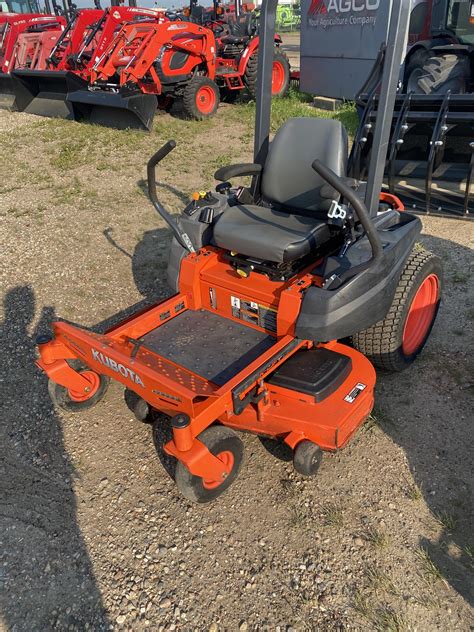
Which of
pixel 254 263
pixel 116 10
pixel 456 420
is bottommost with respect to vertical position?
Result: pixel 456 420

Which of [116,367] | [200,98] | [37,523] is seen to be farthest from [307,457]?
[200,98]

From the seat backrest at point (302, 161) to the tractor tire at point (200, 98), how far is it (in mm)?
5868

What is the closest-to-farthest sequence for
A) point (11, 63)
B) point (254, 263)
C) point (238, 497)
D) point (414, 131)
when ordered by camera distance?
point (238, 497) → point (254, 263) → point (414, 131) → point (11, 63)

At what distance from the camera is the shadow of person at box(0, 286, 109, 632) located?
80.4 inches

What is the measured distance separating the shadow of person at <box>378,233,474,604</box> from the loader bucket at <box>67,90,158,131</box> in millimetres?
5742

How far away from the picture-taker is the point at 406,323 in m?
3.09

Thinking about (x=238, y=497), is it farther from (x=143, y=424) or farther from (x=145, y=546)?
(x=143, y=424)

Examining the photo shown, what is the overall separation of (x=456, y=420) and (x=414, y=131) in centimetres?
364

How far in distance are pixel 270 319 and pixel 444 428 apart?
1125 mm

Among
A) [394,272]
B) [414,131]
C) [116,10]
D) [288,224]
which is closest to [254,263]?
[288,224]

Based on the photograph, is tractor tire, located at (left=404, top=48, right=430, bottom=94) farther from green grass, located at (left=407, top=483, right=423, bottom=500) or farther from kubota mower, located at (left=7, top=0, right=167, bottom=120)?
green grass, located at (left=407, top=483, right=423, bottom=500)

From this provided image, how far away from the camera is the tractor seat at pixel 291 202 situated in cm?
276

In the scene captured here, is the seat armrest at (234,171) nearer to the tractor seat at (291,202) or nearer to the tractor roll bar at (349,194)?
the tractor seat at (291,202)

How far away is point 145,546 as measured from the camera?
2.29 metres
